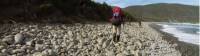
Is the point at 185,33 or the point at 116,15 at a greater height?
the point at 116,15

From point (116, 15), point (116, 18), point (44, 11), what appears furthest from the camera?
point (44, 11)

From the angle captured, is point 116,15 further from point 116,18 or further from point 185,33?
point 185,33

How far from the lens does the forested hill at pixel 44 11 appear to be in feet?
69.0

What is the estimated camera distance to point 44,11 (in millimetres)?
Answer: 25656

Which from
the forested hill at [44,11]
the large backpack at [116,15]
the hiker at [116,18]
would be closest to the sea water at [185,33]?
the forested hill at [44,11]

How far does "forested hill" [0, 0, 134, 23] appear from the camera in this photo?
2104 centimetres

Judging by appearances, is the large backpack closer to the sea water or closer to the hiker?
the hiker

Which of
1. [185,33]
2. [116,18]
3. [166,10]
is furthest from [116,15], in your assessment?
[166,10]

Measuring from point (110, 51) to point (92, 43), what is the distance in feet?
5.38

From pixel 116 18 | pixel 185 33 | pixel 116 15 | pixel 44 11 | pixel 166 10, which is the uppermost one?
pixel 116 15

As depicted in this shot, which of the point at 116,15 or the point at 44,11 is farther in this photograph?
the point at 44,11

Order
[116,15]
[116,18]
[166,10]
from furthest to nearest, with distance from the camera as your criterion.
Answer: [166,10] < [116,18] < [116,15]

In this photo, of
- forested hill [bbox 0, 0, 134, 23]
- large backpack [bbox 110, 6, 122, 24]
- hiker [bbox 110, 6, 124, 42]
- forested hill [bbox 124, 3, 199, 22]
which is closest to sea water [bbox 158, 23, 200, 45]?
forested hill [bbox 0, 0, 134, 23]

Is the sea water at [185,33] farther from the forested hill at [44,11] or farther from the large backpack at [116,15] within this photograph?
the large backpack at [116,15]
